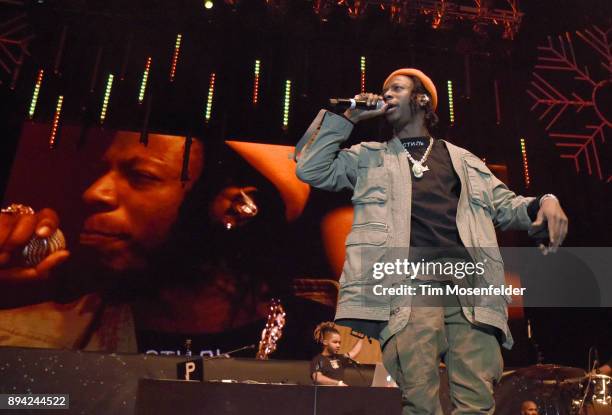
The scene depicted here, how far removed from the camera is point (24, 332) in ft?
15.8

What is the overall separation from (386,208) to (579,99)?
4.59 meters

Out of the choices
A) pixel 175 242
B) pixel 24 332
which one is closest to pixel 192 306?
pixel 175 242

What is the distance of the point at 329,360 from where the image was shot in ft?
14.9

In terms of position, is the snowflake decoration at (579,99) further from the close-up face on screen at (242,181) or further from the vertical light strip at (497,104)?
the vertical light strip at (497,104)

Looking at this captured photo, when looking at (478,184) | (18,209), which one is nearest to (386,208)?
(478,184)

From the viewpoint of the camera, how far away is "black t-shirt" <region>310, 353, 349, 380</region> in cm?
448

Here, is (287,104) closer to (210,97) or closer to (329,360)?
(210,97)

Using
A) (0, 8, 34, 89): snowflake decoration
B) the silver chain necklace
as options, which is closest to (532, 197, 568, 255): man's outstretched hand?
the silver chain necklace

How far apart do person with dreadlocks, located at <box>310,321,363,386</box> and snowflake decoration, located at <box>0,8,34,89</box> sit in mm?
3521

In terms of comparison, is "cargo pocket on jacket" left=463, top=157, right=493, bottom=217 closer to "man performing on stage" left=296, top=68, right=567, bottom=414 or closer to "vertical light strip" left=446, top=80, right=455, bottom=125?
"man performing on stage" left=296, top=68, right=567, bottom=414

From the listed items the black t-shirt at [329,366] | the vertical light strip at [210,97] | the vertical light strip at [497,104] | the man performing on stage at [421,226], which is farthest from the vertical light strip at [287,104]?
the man performing on stage at [421,226]

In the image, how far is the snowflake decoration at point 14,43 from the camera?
5.23 meters

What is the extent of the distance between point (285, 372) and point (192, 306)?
3.45ft

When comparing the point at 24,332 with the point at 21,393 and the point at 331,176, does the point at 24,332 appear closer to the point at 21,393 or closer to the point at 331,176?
the point at 21,393
